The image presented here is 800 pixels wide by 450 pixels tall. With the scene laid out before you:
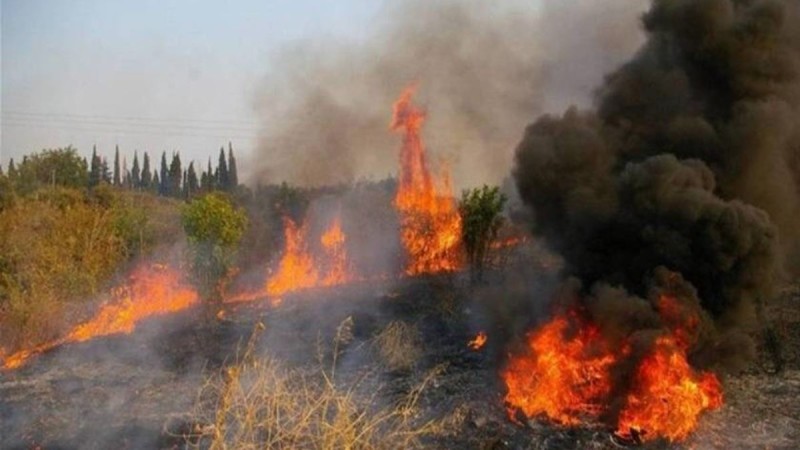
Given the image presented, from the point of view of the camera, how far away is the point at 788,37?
15414 mm

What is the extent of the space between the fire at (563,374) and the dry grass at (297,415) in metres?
1.87

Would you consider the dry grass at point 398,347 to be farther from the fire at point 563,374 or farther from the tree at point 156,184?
the tree at point 156,184

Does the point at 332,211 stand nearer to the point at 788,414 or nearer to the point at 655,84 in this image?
the point at 655,84

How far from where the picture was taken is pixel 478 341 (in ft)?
58.9

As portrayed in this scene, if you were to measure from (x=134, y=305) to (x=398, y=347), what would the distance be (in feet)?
36.5

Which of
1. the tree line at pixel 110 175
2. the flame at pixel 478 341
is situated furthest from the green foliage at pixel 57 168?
the flame at pixel 478 341

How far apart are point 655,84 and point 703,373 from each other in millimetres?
Answer: 6200

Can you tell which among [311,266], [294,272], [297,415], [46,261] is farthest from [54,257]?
[297,415]

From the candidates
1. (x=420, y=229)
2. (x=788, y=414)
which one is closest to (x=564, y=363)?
(x=788, y=414)

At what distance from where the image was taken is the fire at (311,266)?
27453 millimetres

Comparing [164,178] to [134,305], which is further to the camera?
[164,178]

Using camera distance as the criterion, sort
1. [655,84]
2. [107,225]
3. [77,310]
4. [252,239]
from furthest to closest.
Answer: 1. [252,239]
2. [107,225]
3. [77,310]
4. [655,84]

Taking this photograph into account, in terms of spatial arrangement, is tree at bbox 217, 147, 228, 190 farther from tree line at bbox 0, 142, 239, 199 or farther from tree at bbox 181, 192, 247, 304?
tree at bbox 181, 192, 247, 304

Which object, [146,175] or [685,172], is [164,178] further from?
[685,172]
